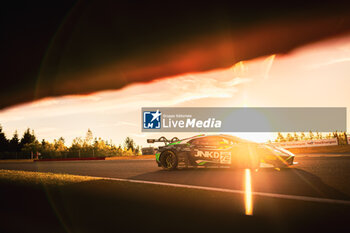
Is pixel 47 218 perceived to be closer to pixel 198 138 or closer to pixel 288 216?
pixel 288 216

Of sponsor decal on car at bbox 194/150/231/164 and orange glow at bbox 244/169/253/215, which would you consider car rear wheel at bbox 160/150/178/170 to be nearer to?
sponsor decal on car at bbox 194/150/231/164

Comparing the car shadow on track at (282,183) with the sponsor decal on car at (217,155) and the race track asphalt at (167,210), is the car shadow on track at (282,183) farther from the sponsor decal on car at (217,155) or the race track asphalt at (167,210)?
the sponsor decal on car at (217,155)

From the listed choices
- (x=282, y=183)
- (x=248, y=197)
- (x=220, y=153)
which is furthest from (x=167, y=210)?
(x=220, y=153)

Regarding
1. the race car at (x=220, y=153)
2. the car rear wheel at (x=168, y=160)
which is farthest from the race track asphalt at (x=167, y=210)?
the car rear wheel at (x=168, y=160)

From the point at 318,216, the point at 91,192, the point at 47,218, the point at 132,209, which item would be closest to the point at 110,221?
the point at 132,209

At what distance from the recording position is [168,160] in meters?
10.8

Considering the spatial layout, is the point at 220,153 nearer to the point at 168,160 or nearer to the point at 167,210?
the point at 168,160

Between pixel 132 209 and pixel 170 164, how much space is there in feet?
21.4

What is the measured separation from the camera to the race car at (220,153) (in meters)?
9.29

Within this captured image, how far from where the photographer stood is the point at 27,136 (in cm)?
10475

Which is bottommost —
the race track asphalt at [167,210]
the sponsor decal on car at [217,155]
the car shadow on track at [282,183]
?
the car shadow on track at [282,183]

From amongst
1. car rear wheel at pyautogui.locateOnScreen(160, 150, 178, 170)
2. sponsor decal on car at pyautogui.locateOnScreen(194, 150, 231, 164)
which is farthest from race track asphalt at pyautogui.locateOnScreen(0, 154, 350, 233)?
car rear wheel at pyautogui.locateOnScreen(160, 150, 178, 170)

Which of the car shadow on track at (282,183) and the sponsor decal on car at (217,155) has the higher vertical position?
the sponsor decal on car at (217,155)

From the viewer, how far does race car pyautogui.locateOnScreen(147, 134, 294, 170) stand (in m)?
9.29
